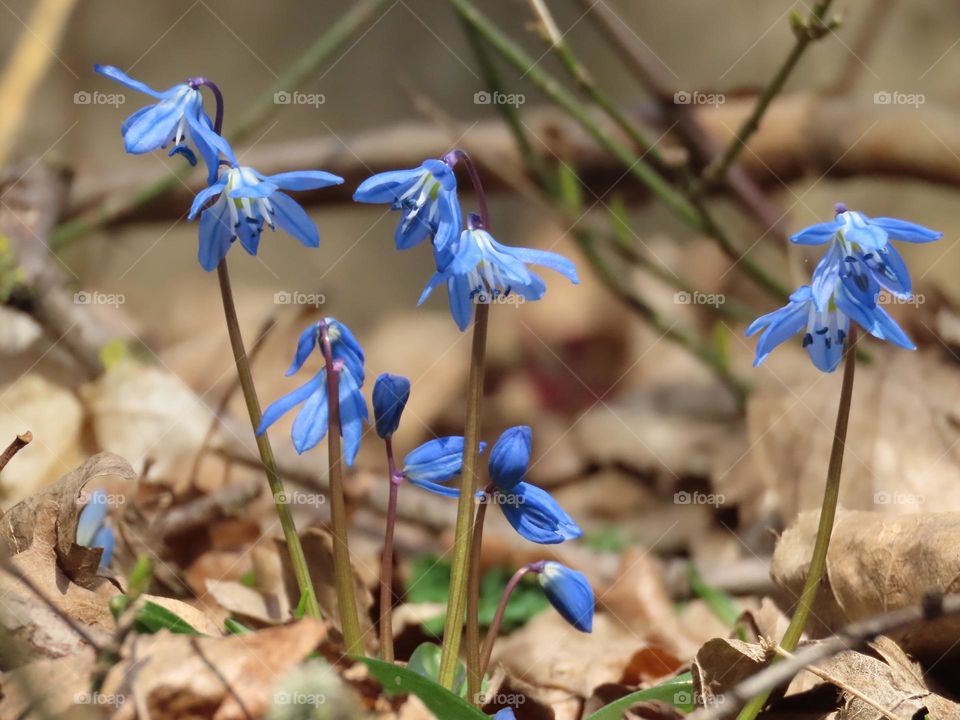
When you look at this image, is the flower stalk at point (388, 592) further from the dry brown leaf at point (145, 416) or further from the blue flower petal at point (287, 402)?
the dry brown leaf at point (145, 416)

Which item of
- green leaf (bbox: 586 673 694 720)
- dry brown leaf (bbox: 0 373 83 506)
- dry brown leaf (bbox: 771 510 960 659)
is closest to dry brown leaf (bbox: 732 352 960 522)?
dry brown leaf (bbox: 771 510 960 659)

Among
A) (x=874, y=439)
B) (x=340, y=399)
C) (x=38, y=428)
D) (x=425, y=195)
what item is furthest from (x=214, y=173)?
(x=874, y=439)

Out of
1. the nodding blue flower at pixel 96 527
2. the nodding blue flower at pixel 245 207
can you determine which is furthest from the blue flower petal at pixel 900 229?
the nodding blue flower at pixel 96 527

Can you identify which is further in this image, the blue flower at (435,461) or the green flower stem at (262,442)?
the blue flower at (435,461)

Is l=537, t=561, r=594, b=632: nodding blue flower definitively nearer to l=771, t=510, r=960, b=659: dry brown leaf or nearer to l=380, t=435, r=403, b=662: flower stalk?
l=380, t=435, r=403, b=662: flower stalk

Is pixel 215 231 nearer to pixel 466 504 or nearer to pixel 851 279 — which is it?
pixel 466 504

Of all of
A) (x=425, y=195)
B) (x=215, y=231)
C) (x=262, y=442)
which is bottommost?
(x=262, y=442)
